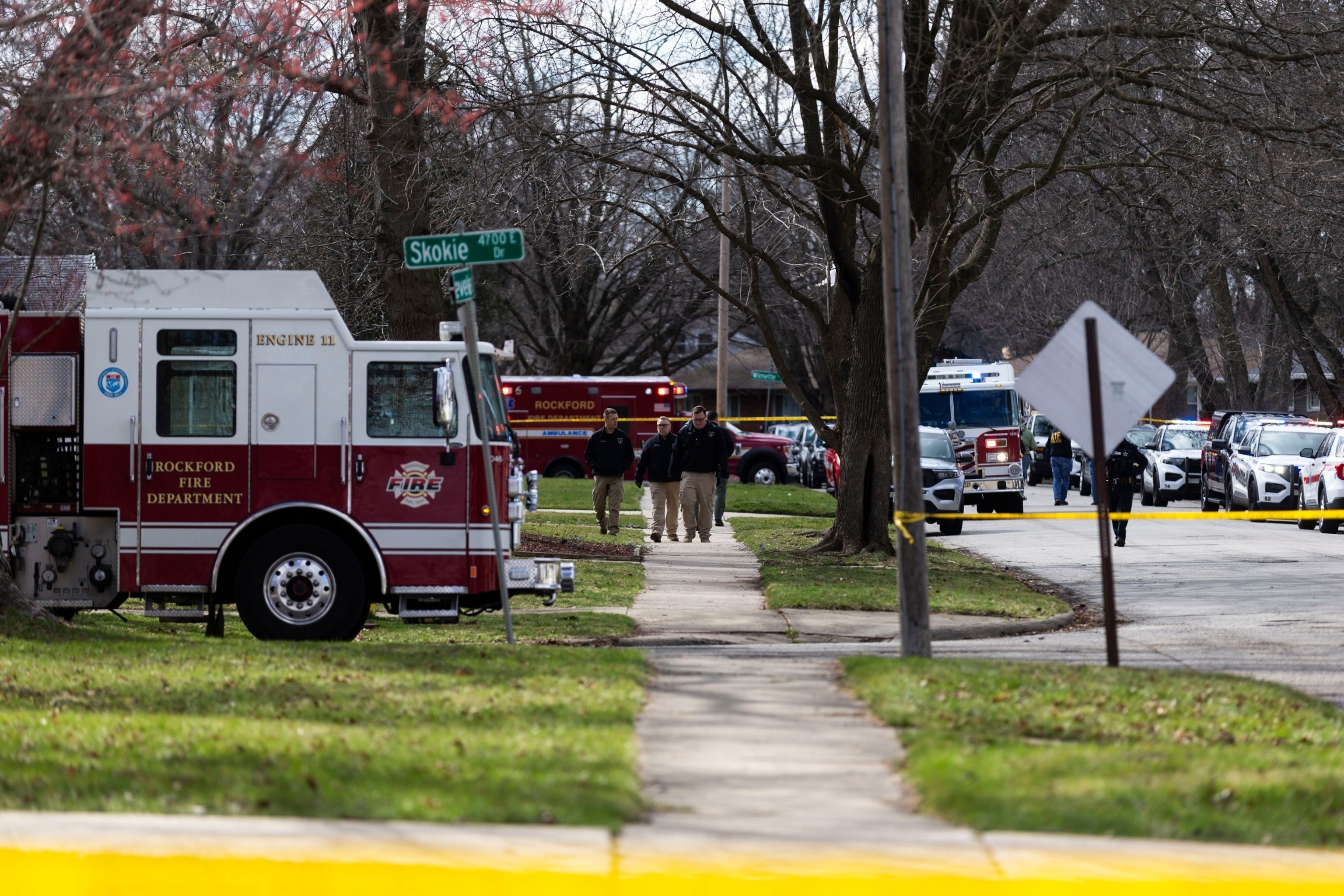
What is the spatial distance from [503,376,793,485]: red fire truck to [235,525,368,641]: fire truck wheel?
25771 millimetres

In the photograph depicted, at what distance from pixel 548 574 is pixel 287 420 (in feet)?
7.94

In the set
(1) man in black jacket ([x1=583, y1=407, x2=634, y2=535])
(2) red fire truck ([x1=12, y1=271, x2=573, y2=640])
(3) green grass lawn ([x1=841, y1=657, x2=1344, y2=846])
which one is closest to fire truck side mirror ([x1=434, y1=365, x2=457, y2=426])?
(2) red fire truck ([x1=12, y1=271, x2=573, y2=640])

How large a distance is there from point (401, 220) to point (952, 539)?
40.7ft

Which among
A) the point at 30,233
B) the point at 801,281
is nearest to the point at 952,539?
the point at 30,233

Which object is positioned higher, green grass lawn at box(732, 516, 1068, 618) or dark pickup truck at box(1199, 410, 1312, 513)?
dark pickup truck at box(1199, 410, 1312, 513)

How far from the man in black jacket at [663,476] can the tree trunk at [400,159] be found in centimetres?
584

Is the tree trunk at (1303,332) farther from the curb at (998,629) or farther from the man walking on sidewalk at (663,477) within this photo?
the curb at (998,629)

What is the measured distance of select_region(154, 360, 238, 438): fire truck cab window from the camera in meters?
12.3

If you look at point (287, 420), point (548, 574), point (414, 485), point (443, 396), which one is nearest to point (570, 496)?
point (548, 574)

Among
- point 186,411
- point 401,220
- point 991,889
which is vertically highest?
point 401,220

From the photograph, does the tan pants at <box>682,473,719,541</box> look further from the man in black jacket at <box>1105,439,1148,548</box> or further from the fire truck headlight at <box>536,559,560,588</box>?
the fire truck headlight at <box>536,559,560,588</box>

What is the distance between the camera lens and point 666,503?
24500 mm

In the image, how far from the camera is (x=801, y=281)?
47.2 m

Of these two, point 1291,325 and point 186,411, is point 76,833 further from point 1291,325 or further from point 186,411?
point 1291,325
